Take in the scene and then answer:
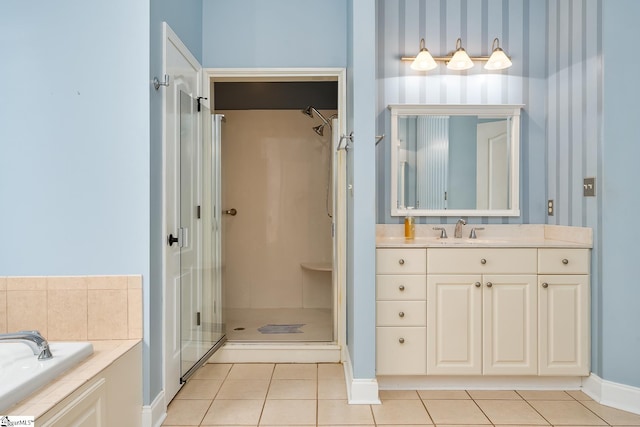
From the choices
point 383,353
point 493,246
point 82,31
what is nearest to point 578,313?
point 493,246

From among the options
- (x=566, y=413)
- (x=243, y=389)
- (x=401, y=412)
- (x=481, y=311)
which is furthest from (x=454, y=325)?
(x=243, y=389)

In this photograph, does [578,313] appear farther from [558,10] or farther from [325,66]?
[325,66]

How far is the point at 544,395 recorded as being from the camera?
8.41 ft

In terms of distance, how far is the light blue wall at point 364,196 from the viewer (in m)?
2.42

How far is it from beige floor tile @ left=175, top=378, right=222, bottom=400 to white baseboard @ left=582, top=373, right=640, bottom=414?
88.9 inches

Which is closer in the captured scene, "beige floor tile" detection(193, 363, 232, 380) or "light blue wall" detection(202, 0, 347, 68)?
"beige floor tile" detection(193, 363, 232, 380)

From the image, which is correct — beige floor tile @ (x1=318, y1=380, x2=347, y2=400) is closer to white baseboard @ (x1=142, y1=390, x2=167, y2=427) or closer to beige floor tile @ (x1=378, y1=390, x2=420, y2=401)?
beige floor tile @ (x1=378, y1=390, x2=420, y2=401)

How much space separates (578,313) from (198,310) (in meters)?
2.37

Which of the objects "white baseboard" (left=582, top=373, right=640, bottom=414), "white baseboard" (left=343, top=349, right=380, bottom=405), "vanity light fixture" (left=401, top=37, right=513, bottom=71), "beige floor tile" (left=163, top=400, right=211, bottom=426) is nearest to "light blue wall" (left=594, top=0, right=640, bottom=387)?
"white baseboard" (left=582, top=373, right=640, bottom=414)

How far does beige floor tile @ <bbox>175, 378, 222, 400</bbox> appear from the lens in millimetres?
→ 2525

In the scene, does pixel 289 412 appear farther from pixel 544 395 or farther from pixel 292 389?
pixel 544 395

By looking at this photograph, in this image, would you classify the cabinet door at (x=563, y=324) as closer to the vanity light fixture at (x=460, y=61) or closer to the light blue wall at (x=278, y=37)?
the vanity light fixture at (x=460, y=61)

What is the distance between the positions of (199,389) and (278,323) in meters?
1.36

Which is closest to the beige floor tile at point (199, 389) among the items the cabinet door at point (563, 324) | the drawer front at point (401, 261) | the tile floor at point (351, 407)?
the tile floor at point (351, 407)
